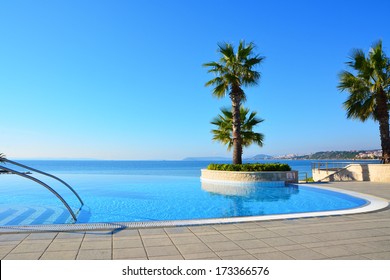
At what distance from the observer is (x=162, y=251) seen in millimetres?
4527

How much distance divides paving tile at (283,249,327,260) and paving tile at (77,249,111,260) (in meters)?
2.59

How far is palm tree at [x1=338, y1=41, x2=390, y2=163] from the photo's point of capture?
17.5 meters

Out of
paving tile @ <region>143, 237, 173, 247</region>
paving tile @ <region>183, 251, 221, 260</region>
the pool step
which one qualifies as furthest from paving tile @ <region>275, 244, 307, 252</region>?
the pool step

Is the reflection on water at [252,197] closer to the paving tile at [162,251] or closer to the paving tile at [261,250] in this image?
the paving tile at [261,250]

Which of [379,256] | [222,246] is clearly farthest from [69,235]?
[379,256]

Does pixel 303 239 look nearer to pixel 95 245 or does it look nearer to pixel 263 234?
pixel 263 234

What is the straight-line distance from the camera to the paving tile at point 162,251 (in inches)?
173

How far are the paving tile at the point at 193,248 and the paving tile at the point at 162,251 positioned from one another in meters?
0.10

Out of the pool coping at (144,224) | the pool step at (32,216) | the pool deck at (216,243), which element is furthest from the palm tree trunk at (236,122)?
the pool deck at (216,243)

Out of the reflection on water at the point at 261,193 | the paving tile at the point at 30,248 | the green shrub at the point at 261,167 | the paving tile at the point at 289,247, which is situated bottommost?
the reflection on water at the point at 261,193

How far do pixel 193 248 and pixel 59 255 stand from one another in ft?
6.33
